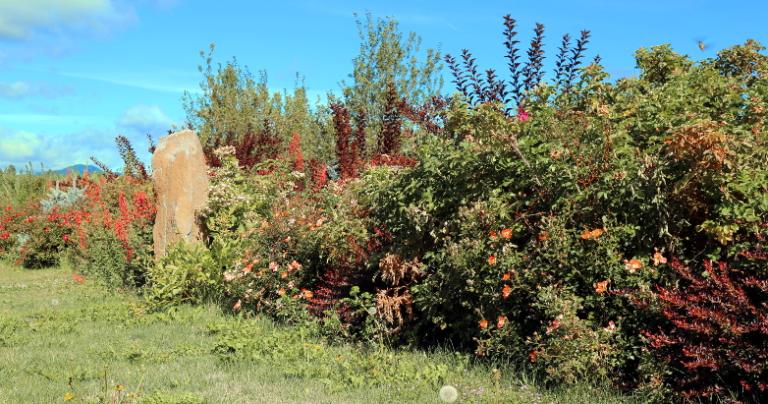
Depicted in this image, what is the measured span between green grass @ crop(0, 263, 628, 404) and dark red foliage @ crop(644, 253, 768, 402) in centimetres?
47

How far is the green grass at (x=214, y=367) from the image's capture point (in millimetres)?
4773

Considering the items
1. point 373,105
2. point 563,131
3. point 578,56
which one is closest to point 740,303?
point 563,131

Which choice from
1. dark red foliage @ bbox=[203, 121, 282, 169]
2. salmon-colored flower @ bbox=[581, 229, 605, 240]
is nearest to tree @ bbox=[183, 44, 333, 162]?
dark red foliage @ bbox=[203, 121, 282, 169]

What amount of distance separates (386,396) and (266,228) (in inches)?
133

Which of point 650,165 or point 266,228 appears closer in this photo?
point 650,165

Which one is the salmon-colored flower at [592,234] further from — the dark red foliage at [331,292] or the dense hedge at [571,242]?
the dark red foliage at [331,292]

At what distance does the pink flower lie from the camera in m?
5.91

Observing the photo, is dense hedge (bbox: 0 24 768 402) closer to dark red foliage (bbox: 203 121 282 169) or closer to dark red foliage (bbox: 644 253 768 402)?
dark red foliage (bbox: 644 253 768 402)

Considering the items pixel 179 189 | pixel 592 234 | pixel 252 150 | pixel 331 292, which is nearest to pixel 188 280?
pixel 179 189

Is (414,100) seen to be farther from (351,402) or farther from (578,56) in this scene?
(351,402)

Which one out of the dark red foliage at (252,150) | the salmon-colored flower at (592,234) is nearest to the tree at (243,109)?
the dark red foliage at (252,150)

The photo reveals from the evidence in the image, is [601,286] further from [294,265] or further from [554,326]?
[294,265]

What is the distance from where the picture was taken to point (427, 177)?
6012 millimetres

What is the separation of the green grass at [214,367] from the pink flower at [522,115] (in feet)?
6.66
